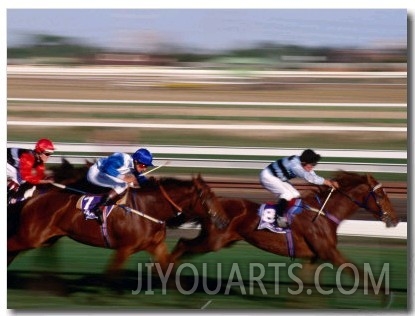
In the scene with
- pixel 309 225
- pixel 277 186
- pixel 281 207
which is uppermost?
pixel 277 186

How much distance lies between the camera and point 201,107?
8.24 metres

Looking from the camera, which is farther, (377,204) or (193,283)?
(193,283)

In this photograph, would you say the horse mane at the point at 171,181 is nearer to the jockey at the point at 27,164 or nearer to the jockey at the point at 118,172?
the jockey at the point at 118,172

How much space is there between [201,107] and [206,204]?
0.73 meters

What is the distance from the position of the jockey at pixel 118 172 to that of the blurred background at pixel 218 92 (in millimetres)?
79

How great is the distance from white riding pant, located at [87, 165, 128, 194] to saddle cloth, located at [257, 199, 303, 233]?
105cm

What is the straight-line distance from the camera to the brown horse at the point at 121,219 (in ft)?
27.0

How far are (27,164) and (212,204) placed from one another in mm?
1433

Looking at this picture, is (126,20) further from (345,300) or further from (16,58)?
(345,300)

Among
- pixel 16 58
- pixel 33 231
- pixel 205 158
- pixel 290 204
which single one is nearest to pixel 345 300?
pixel 290 204

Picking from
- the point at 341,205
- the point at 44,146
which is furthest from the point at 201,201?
the point at 44,146

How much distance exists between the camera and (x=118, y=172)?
8266 millimetres

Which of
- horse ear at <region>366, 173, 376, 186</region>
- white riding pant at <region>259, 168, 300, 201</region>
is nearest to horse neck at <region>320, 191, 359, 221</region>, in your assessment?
horse ear at <region>366, 173, 376, 186</region>

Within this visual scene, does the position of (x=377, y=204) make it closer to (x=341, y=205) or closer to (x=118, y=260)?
(x=341, y=205)
